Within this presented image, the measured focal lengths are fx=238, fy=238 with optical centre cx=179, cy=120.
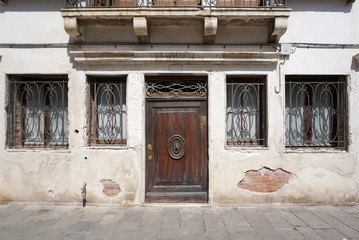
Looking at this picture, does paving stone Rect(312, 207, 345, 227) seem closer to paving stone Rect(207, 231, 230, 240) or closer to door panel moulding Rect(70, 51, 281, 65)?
paving stone Rect(207, 231, 230, 240)

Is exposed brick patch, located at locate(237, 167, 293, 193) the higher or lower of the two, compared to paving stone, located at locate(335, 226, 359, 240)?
higher

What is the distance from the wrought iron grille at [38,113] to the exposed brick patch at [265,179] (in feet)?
12.8

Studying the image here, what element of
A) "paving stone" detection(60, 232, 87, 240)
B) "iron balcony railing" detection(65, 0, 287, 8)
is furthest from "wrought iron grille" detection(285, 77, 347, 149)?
"paving stone" detection(60, 232, 87, 240)

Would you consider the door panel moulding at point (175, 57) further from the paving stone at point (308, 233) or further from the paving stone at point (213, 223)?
the paving stone at point (308, 233)

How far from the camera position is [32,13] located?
4.95 m

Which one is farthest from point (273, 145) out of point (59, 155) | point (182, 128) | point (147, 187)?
point (59, 155)

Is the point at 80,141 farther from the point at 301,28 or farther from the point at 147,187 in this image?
the point at 301,28

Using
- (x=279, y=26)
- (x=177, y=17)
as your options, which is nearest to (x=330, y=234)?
(x=279, y=26)

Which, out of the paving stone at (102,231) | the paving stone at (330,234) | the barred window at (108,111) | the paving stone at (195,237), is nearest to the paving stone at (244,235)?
the paving stone at (195,237)

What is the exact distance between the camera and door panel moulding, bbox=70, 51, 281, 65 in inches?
187

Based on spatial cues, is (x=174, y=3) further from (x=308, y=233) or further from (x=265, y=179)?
(x=308, y=233)

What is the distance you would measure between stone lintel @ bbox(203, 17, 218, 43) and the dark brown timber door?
1.23m

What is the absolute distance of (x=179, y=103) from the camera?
4.97 m

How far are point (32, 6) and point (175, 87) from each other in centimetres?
342
